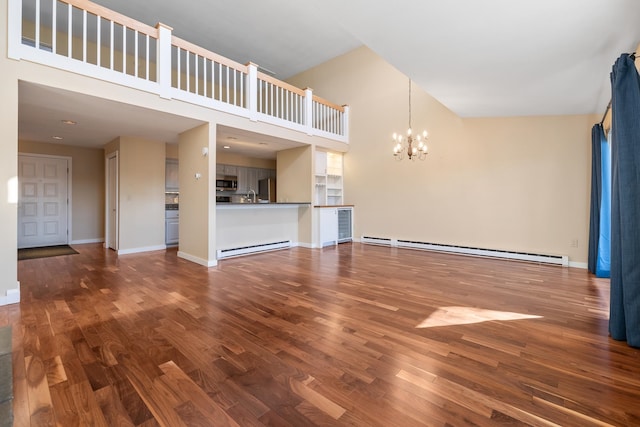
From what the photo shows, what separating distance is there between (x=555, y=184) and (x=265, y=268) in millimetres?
4968

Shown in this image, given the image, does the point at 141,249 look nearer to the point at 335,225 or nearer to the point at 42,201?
the point at 42,201

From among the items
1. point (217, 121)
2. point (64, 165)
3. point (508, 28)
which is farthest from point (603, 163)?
point (64, 165)

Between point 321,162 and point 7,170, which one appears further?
point 321,162

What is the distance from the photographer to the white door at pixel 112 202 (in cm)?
603

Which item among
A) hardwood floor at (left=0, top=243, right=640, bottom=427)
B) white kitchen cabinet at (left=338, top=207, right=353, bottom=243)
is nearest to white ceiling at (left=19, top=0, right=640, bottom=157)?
hardwood floor at (left=0, top=243, right=640, bottom=427)

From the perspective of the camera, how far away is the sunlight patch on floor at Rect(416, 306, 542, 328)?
2.48 m

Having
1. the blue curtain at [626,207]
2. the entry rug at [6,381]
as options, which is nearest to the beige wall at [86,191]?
the entry rug at [6,381]

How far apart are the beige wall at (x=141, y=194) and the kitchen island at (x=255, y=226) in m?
1.83

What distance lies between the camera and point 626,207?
2.08 m

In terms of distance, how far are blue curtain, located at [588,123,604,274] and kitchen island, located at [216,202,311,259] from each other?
474 centimetres

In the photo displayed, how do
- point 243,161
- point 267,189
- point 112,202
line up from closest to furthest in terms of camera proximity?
1. point 112,202
2. point 243,161
3. point 267,189

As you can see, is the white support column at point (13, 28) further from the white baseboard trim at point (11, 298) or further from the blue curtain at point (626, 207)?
the blue curtain at point (626, 207)

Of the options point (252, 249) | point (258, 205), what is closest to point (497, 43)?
point (258, 205)

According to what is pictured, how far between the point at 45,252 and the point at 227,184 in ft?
13.0
